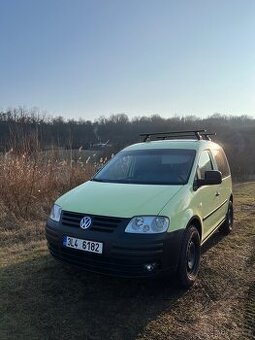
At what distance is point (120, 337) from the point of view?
3.69m

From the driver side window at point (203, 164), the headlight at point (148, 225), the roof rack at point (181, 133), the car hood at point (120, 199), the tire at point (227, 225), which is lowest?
the tire at point (227, 225)

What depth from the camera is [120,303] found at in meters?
4.41

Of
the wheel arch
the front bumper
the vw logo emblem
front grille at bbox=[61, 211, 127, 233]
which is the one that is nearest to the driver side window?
the wheel arch

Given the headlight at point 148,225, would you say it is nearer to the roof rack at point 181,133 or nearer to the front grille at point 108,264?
the front grille at point 108,264

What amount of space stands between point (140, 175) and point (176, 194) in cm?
101

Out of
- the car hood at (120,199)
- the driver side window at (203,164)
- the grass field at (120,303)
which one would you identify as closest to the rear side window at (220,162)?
the driver side window at (203,164)

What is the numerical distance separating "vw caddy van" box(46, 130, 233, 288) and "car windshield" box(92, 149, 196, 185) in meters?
0.01

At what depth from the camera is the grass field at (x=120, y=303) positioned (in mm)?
3828

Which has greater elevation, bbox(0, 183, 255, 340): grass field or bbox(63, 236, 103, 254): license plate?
bbox(63, 236, 103, 254): license plate

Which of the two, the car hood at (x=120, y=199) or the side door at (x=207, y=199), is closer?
the car hood at (x=120, y=199)

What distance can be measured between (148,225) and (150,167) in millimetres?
1668

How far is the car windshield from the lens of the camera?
546cm

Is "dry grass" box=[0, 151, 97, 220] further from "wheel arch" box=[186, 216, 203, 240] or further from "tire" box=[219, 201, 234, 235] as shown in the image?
"wheel arch" box=[186, 216, 203, 240]

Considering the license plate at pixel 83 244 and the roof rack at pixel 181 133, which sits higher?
the roof rack at pixel 181 133
